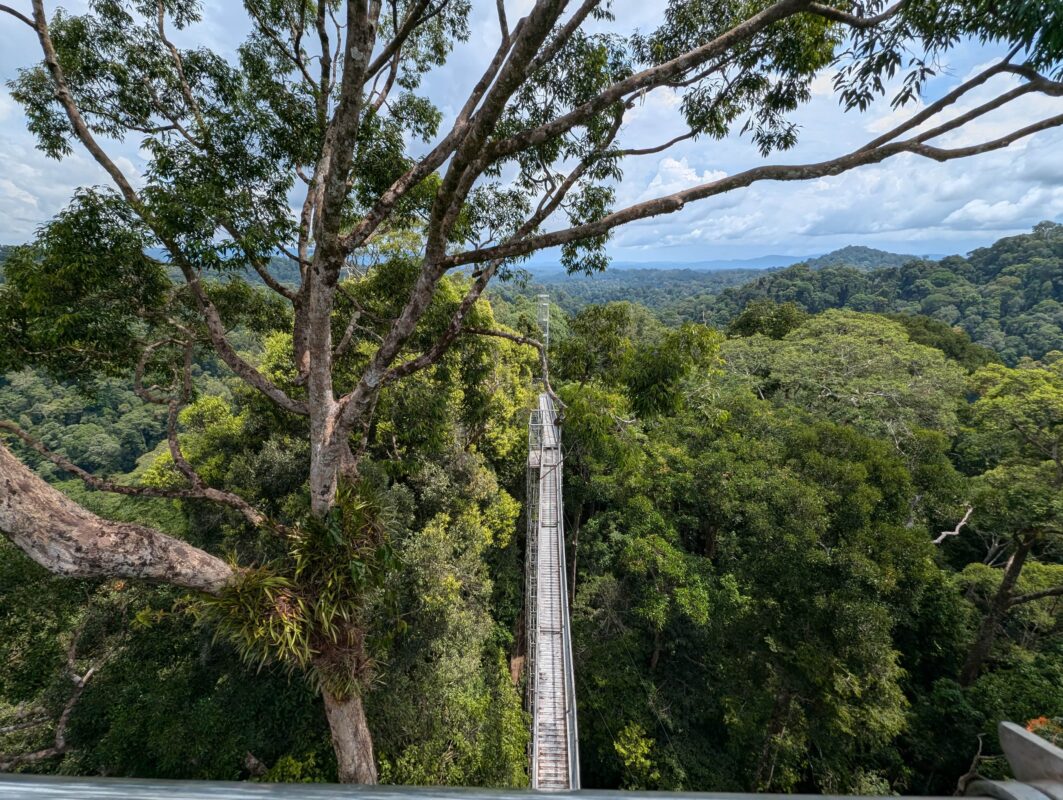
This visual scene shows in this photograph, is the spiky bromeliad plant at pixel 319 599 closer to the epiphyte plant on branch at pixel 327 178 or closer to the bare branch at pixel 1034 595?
the epiphyte plant on branch at pixel 327 178

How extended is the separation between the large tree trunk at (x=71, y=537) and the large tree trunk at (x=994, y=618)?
9646 millimetres

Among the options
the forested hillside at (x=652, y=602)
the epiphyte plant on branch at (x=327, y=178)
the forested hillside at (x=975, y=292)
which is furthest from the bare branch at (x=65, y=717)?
the forested hillside at (x=975, y=292)

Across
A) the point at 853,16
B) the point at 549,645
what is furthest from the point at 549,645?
the point at 853,16

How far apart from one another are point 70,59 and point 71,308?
1.94 metres

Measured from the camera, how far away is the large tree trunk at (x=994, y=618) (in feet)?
20.3

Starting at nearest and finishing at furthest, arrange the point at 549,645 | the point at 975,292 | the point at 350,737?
the point at 350,737 → the point at 549,645 → the point at 975,292

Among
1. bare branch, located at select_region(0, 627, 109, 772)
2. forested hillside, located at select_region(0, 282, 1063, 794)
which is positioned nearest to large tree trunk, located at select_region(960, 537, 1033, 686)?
forested hillside, located at select_region(0, 282, 1063, 794)

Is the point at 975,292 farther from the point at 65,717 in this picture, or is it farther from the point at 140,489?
the point at 65,717

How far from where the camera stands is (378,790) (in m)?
0.77

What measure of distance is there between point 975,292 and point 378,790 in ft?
179

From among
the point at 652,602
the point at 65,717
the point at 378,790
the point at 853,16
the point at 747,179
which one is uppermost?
the point at 853,16

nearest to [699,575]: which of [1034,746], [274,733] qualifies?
[274,733]

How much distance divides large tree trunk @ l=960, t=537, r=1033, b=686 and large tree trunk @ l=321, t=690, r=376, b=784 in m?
8.55

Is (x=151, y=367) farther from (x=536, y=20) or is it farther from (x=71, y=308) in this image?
(x=536, y=20)
